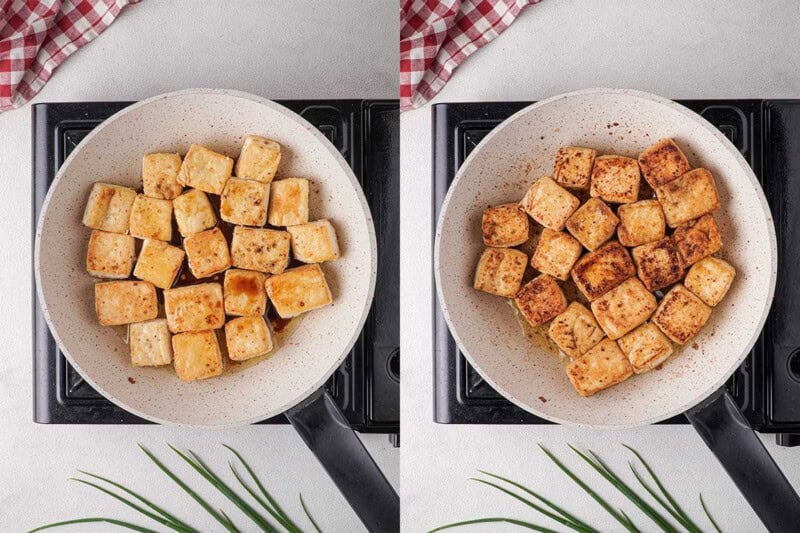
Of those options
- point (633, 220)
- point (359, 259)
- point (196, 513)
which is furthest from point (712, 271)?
point (196, 513)

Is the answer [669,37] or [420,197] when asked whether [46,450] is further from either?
[669,37]

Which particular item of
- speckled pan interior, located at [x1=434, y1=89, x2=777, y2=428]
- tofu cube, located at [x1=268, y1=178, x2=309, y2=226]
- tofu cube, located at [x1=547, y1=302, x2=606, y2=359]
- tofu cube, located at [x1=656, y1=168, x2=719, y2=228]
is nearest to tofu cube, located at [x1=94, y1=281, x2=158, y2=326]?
tofu cube, located at [x1=268, y1=178, x2=309, y2=226]

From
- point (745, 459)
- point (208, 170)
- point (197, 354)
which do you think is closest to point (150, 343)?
point (197, 354)

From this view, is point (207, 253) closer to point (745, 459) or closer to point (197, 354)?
point (197, 354)

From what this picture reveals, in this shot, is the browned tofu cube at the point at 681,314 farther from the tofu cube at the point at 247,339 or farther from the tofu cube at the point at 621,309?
the tofu cube at the point at 247,339

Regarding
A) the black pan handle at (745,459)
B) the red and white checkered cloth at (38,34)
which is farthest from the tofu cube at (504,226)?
the red and white checkered cloth at (38,34)

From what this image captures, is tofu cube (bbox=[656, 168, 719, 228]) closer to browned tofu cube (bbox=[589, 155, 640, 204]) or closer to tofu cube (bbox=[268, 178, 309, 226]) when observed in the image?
browned tofu cube (bbox=[589, 155, 640, 204])
